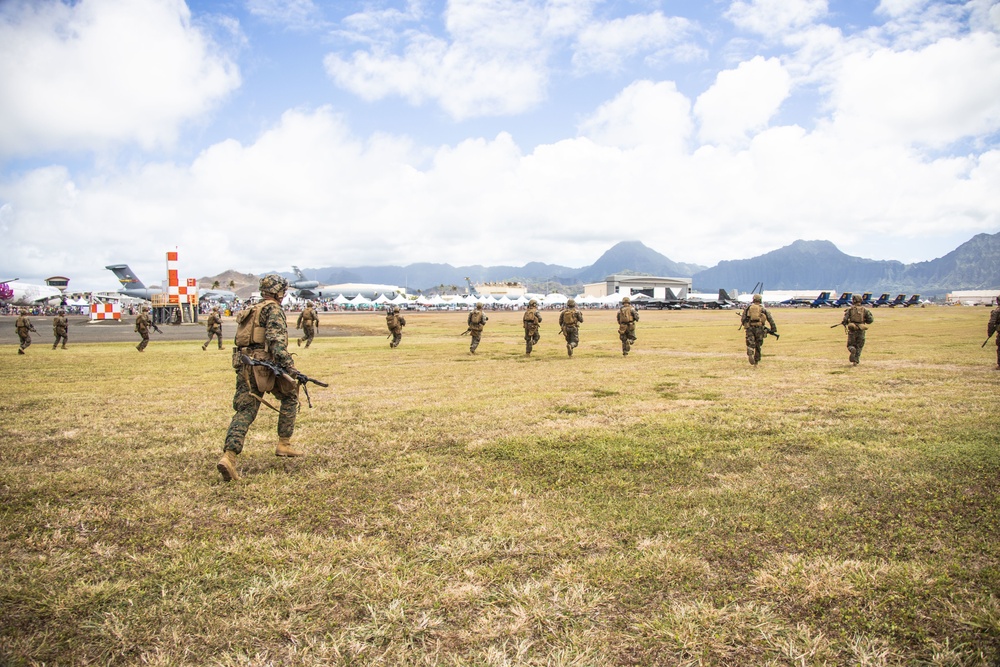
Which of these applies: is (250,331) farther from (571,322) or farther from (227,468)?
(571,322)

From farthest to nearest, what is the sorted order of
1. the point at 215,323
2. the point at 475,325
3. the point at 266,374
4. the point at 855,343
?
the point at 215,323 < the point at 475,325 < the point at 855,343 < the point at 266,374

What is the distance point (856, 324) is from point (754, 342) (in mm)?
2755

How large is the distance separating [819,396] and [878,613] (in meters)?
8.53

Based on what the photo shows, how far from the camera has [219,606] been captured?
11.4ft

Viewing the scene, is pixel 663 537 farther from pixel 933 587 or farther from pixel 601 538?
pixel 933 587

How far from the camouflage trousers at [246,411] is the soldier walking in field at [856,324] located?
50.1ft

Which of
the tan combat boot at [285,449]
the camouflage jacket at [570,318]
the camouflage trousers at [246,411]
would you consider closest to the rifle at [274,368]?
the camouflage trousers at [246,411]

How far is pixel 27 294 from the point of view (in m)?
98.5

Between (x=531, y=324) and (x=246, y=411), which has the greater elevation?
(x=531, y=324)

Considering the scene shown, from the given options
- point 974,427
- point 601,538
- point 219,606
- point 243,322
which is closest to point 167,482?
point 243,322

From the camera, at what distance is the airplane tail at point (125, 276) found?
306 feet

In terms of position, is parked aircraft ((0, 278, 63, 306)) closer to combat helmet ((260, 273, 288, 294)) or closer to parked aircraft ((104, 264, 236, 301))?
parked aircraft ((104, 264, 236, 301))

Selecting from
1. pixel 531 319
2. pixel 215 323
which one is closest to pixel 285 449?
pixel 531 319

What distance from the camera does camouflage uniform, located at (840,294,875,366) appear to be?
603 inches
